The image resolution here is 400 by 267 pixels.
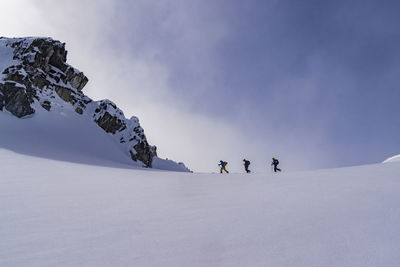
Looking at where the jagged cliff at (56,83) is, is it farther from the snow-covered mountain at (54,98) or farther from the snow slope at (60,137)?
the snow slope at (60,137)

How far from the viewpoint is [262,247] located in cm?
261

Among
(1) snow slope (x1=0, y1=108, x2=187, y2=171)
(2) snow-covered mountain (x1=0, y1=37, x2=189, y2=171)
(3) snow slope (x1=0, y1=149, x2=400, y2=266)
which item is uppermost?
(2) snow-covered mountain (x1=0, y1=37, x2=189, y2=171)

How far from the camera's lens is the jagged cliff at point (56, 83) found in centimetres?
3900

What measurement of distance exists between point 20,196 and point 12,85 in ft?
116

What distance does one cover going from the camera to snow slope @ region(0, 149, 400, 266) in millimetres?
2410

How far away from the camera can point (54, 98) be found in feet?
143

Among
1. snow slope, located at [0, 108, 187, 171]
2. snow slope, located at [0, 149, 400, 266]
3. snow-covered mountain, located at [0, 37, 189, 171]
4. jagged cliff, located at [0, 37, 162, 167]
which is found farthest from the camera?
jagged cliff, located at [0, 37, 162, 167]

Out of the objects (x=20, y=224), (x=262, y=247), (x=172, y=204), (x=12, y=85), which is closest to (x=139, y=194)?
(x=172, y=204)

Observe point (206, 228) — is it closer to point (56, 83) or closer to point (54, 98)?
point (54, 98)

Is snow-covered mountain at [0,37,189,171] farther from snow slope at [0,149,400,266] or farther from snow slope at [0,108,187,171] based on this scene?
snow slope at [0,149,400,266]

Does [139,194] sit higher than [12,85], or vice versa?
[12,85]

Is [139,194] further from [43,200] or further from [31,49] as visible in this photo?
[31,49]

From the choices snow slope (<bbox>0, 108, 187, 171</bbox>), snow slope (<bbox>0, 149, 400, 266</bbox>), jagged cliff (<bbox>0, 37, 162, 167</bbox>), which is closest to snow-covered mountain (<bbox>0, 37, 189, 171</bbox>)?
jagged cliff (<bbox>0, 37, 162, 167</bbox>)

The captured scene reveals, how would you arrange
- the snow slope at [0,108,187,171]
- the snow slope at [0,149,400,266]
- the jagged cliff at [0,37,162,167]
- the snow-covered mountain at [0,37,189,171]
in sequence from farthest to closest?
the jagged cliff at [0,37,162,167], the snow-covered mountain at [0,37,189,171], the snow slope at [0,108,187,171], the snow slope at [0,149,400,266]
